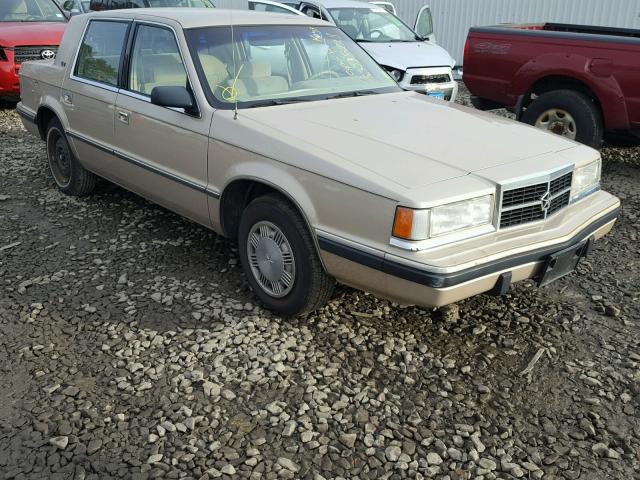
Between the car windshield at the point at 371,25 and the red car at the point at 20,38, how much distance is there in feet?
13.7

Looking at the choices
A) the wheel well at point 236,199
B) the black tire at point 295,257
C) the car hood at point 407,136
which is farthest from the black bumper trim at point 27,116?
the black tire at point 295,257

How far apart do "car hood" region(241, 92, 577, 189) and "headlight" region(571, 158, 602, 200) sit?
18 centimetres

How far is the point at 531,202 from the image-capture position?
3.26 metres

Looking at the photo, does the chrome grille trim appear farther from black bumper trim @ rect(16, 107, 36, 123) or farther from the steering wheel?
black bumper trim @ rect(16, 107, 36, 123)

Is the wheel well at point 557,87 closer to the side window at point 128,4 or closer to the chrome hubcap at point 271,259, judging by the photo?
the chrome hubcap at point 271,259

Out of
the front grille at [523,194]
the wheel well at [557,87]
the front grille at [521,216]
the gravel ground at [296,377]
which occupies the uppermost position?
the wheel well at [557,87]

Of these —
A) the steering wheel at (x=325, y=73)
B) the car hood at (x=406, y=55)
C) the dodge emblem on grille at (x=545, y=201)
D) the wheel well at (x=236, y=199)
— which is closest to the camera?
the dodge emblem on grille at (x=545, y=201)

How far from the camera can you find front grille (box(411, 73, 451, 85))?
853 centimetres

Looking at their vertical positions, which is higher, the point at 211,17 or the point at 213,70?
the point at 211,17

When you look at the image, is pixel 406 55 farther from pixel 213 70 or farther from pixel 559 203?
pixel 559 203

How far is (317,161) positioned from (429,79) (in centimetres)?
584

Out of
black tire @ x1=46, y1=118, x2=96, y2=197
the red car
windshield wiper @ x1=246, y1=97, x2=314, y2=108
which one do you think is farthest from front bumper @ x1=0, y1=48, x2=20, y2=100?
windshield wiper @ x1=246, y1=97, x2=314, y2=108

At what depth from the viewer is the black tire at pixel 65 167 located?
5613 mm

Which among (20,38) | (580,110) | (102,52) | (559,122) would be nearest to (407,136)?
(102,52)
